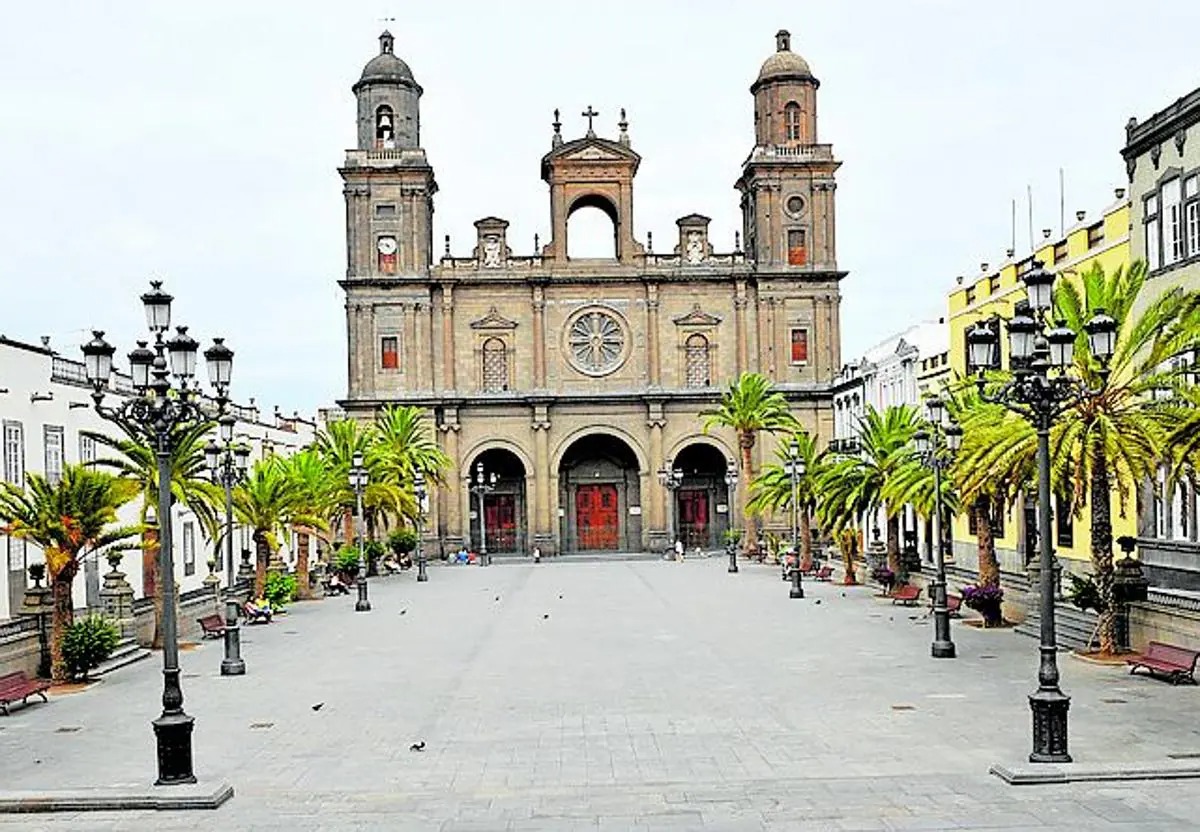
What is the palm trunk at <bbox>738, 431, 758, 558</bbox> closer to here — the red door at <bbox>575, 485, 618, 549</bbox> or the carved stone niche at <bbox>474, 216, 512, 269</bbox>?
the red door at <bbox>575, 485, 618, 549</bbox>

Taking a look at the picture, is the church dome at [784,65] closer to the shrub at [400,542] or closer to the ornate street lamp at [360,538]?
the shrub at [400,542]

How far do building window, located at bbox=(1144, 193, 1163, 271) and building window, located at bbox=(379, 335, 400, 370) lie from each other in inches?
1645

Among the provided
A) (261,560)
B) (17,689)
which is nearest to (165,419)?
(17,689)

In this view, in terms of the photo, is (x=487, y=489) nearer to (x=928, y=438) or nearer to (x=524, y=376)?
(x=524, y=376)

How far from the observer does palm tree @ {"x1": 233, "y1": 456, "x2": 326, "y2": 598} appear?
128 ft

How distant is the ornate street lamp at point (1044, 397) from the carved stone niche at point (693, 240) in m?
52.0

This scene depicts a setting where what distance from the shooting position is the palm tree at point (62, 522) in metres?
24.4

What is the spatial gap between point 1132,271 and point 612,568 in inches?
1431

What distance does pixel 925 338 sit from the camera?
197 feet

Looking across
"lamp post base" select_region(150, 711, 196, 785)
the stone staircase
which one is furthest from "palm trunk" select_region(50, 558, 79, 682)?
"lamp post base" select_region(150, 711, 196, 785)

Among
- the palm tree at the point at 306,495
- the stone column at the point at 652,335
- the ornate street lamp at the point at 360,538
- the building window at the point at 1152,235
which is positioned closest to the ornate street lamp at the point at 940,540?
the building window at the point at 1152,235

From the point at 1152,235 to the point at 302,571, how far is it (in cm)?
2582

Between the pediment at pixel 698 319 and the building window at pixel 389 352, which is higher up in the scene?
the pediment at pixel 698 319

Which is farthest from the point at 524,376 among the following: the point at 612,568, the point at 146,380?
the point at 146,380
